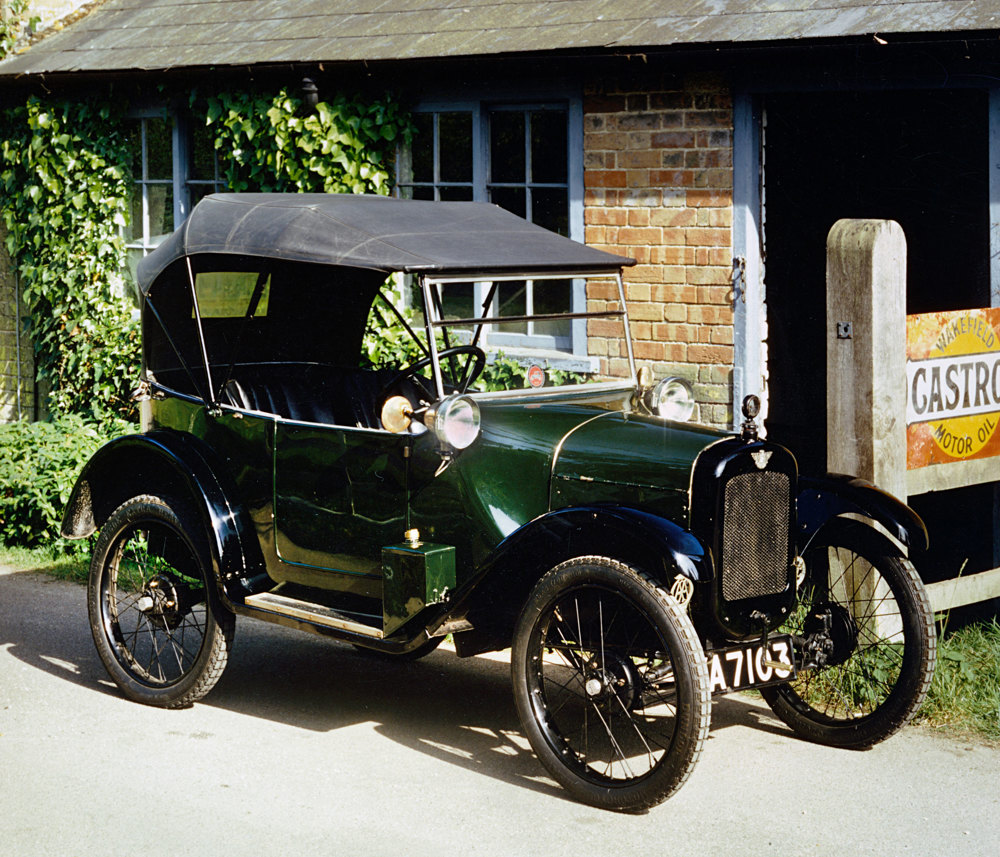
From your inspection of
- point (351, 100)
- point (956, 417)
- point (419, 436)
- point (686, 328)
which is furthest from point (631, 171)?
point (419, 436)

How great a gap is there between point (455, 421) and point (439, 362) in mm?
1032

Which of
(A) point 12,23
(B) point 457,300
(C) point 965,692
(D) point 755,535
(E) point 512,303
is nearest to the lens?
(D) point 755,535

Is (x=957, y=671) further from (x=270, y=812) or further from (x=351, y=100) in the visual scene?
(x=351, y=100)

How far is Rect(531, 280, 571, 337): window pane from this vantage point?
28.1ft

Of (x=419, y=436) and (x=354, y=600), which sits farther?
(x=354, y=600)

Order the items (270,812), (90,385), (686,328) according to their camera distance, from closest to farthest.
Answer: (270,812), (686,328), (90,385)

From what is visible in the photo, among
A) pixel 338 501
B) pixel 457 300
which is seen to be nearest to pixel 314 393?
pixel 338 501

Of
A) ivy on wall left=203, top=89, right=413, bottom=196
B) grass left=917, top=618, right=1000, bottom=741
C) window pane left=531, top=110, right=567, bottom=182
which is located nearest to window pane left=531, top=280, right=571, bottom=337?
window pane left=531, top=110, right=567, bottom=182

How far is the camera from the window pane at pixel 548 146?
8.48 meters

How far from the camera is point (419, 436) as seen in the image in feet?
17.1

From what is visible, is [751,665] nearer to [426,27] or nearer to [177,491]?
[177,491]

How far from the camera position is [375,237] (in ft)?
17.5

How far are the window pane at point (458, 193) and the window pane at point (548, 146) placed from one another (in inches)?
19.9

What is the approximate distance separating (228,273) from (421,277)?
1.52 meters
